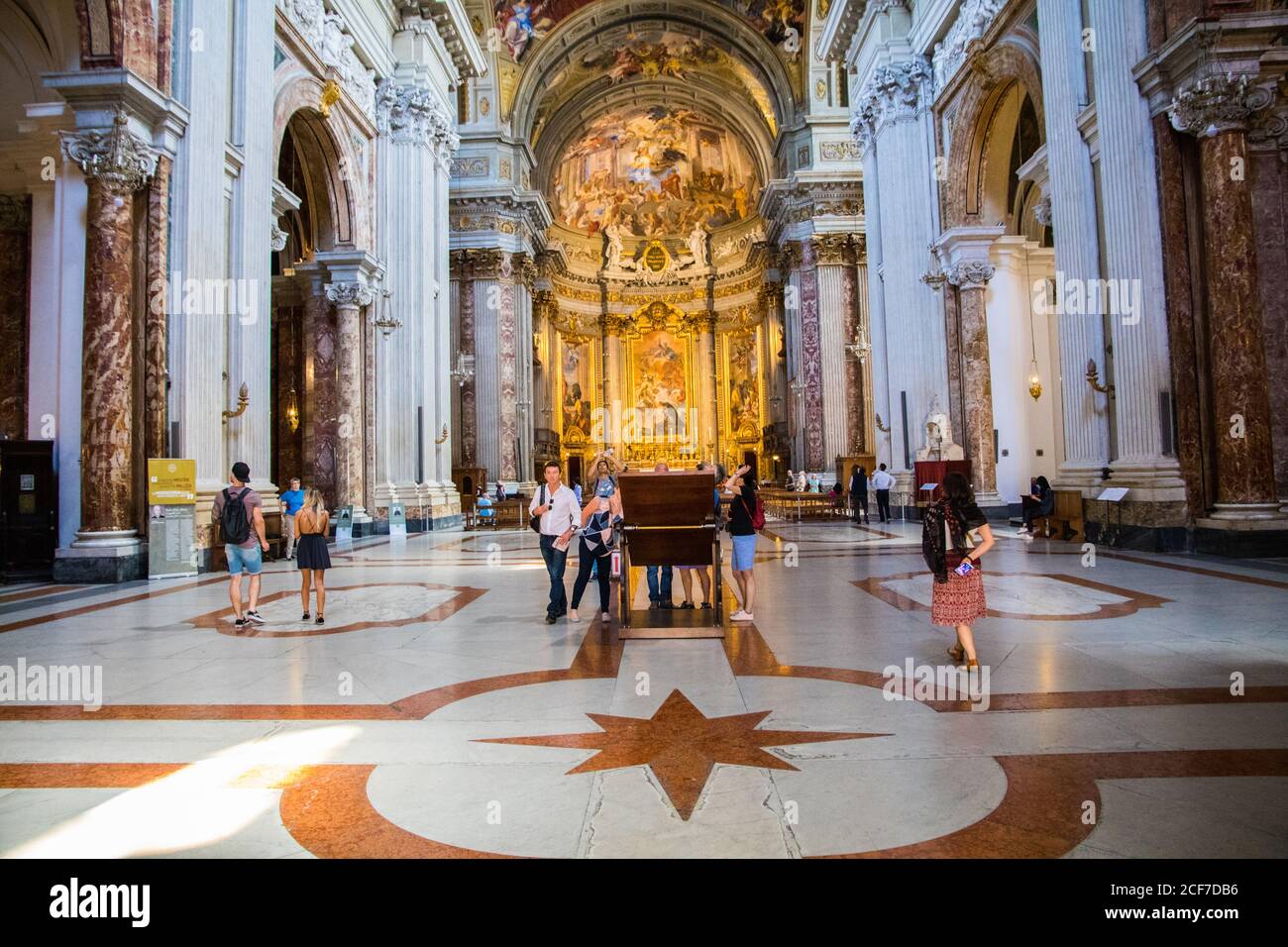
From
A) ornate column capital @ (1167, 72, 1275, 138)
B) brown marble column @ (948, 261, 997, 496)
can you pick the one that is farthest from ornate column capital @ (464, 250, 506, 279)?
ornate column capital @ (1167, 72, 1275, 138)

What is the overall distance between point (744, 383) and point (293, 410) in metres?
26.2

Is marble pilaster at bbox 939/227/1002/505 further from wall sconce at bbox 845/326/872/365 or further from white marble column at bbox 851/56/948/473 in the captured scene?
wall sconce at bbox 845/326/872/365

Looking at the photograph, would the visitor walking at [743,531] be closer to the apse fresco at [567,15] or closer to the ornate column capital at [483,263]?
the ornate column capital at [483,263]

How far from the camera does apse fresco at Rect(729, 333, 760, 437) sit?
1634 inches

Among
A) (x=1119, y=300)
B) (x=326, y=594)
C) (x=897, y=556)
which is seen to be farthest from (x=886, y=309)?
(x=326, y=594)

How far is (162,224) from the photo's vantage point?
11242 mm

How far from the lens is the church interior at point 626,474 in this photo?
3244 millimetres

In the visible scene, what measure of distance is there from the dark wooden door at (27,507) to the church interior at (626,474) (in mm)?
60

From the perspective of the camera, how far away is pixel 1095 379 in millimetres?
12305

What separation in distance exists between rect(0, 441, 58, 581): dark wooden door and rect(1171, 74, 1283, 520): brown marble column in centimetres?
1636

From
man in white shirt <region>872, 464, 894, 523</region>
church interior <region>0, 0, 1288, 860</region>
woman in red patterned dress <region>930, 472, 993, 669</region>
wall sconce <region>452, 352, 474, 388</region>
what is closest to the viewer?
church interior <region>0, 0, 1288, 860</region>

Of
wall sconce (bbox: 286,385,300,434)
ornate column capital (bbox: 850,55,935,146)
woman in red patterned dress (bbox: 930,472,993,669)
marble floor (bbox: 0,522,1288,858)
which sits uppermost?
ornate column capital (bbox: 850,55,935,146)

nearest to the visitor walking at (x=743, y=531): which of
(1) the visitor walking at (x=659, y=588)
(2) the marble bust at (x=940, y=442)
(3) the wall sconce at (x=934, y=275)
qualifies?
(1) the visitor walking at (x=659, y=588)

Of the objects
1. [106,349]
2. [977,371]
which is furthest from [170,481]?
[977,371]
